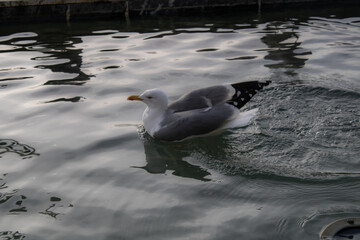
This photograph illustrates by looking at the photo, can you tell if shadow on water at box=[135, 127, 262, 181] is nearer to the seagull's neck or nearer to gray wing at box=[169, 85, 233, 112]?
the seagull's neck

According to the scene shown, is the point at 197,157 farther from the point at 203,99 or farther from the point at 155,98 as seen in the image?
the point at 155,98

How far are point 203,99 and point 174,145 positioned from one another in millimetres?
599

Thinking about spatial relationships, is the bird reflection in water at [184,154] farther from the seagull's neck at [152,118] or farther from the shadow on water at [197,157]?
the seagull's neck at [152,118]

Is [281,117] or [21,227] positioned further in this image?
[281,117]

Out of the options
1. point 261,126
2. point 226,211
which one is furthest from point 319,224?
point 261,126

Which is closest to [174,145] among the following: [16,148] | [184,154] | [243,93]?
[184,154]

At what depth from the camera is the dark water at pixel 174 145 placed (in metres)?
4.56

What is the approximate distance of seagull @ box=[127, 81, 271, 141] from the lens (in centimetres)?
598

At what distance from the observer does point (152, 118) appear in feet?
20.4

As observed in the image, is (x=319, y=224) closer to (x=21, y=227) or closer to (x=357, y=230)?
(x=357, y=230)

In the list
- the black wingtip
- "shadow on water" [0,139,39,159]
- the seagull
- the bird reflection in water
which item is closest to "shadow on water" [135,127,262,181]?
the bird reflection in water

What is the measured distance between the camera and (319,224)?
14.3ft

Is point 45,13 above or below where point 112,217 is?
above

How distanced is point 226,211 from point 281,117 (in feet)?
6.97
